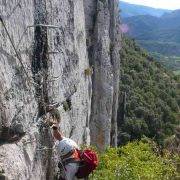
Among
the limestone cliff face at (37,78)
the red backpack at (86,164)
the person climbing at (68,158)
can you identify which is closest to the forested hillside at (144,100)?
the limestone cliff face at (37,78)

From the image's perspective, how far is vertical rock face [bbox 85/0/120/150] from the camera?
18359mm

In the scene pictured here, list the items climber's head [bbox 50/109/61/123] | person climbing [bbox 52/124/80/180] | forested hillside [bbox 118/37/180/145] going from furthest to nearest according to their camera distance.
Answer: forested hillside [bbox 118/37/180/145], climber's head [bbox 50/109/61/123], person climbing [bbox 52/124/80/180]

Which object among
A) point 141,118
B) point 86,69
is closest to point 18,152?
point 86,69

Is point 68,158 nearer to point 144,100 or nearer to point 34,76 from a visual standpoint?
point 34,76

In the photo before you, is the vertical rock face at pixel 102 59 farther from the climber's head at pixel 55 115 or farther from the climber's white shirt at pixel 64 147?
the climber's white shirt at pixel 64 147

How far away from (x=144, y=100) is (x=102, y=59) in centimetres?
5731

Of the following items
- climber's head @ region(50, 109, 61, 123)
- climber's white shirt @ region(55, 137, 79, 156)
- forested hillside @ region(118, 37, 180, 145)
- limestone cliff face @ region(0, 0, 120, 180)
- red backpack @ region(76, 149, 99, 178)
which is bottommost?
forested hillside @ region(118, 37, 180, 145)

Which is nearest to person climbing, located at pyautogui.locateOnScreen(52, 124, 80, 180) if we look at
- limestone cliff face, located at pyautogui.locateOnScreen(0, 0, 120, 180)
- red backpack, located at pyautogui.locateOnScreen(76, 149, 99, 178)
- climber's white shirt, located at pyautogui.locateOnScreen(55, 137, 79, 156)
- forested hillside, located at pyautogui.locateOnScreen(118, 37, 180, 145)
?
climber's white shirt, located at pyautogui.locateOnScreen(55, 137, 79, 156)

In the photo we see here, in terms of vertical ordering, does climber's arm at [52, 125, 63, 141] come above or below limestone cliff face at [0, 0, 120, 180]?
below

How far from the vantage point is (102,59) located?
62.6ft

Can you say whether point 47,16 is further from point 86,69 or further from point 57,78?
point 86,69

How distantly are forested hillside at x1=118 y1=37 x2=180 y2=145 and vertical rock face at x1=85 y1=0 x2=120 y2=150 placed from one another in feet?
115

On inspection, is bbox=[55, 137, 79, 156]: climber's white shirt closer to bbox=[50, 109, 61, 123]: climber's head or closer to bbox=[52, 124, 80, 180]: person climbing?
bbox=[52, 124, 80, 180]: person climbing

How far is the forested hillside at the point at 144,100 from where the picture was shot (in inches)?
2618
